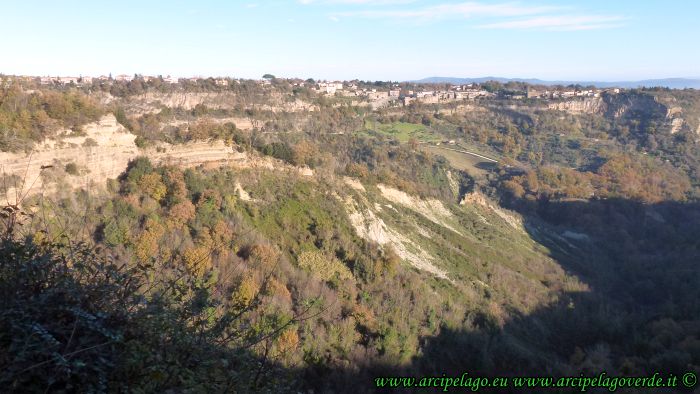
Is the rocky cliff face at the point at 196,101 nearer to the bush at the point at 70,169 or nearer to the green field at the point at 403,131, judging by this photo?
the green field at the point at 403,131

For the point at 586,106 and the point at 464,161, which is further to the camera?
the point at 586,106

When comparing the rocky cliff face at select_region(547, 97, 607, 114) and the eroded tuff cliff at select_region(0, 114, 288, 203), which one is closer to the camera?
the eroded tuff cliff at select_region(0, 114, 288, 203)

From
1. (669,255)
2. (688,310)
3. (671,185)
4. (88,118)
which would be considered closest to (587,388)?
(688,310)

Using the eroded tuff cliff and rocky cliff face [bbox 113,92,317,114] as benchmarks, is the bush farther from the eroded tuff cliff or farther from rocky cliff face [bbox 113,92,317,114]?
rocky cliff face [bbox 113,92,317,114]

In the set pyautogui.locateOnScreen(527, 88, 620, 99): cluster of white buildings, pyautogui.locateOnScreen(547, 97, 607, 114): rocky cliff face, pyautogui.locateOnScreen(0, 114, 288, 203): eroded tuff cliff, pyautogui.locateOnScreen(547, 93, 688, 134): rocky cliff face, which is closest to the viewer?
pyautogui.locateOnScreen(0, 114, 288, 203): eroded tuff cliff

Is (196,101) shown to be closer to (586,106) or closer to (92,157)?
(92,157)

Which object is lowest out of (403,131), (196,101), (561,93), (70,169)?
(403,131)

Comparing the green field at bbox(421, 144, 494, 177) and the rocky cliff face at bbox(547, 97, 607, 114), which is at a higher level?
the rocky cliff face at bbox(547, 97, 607, 114)

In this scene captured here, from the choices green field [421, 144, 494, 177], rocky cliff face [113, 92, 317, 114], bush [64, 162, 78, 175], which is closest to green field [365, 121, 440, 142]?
green field [421, 144, 494, 177]

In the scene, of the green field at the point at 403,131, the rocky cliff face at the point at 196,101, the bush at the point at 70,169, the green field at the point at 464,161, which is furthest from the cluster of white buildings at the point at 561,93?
the bush at the point at 70,169

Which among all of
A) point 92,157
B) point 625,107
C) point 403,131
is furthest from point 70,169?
point 625,107

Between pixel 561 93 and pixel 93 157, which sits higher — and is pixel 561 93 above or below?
above
